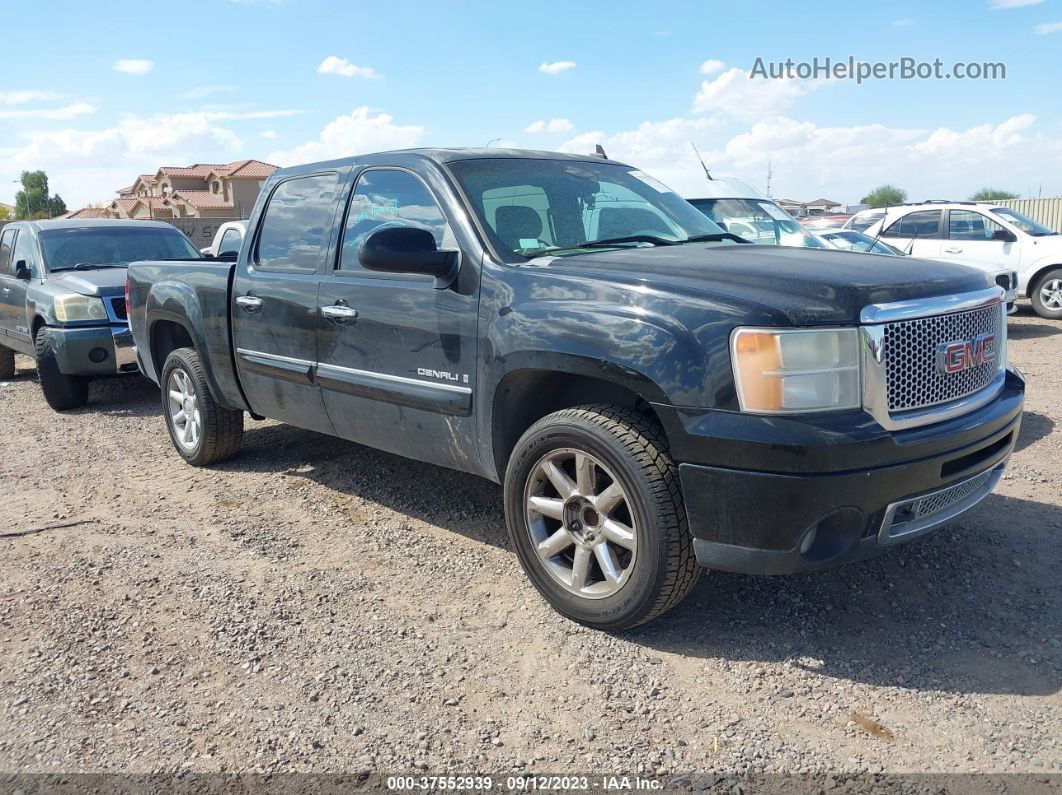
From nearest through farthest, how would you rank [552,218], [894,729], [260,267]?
[894,729]
[552,218]
[260,267]

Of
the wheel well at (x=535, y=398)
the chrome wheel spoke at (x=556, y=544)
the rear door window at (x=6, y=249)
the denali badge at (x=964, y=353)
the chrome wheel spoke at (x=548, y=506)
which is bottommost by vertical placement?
the chrome wheel spoke at (x=556, y=544)

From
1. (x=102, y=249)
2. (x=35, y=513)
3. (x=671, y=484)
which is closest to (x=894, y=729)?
(x=671, y=484)

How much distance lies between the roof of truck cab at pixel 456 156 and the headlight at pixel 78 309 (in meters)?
4.12

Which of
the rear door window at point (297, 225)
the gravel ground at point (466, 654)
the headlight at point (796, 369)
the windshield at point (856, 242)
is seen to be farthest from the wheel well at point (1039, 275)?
the headlight at point (796, 369)

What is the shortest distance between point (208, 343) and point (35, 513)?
1.40m

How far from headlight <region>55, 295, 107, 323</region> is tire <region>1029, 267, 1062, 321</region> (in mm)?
12295

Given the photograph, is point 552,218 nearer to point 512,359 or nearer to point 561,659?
point 512,359

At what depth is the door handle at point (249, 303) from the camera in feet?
16.6

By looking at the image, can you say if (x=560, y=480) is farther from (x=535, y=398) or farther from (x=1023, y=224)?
(x=1023, y=224)

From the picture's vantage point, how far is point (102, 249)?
9430 millimetres

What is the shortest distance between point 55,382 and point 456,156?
5.70 m

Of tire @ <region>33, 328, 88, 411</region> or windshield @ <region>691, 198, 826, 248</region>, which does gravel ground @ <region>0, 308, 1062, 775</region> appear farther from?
windshield @ <region>691, 198, 826, 248</region>

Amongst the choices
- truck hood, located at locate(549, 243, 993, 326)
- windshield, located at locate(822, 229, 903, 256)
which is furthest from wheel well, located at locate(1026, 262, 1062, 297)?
truck hood, located at locate(549, 243, 993, 326)

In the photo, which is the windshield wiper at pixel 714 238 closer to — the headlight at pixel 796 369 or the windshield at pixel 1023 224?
the headlight at pixel 796 369
